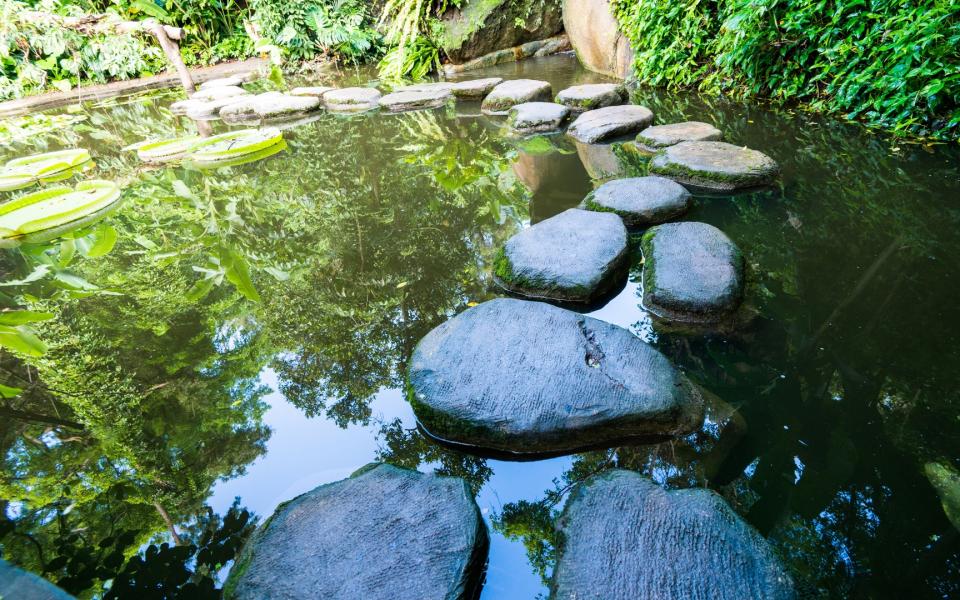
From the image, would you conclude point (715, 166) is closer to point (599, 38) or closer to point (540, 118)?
point (540, 118)

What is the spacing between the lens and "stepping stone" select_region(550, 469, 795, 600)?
1.01m

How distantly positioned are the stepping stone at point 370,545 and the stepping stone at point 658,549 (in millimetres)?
232

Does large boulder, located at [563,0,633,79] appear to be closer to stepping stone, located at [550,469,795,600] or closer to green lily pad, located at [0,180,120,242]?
green lily pad, located at [0,180,120,242]

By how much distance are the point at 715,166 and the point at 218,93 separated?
22.5 feet

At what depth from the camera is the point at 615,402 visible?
1.45 metres

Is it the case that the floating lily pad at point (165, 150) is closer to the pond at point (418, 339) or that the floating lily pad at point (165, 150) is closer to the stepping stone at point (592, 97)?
the pond at point (418, 339)

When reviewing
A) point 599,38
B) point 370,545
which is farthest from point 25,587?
point 599,38

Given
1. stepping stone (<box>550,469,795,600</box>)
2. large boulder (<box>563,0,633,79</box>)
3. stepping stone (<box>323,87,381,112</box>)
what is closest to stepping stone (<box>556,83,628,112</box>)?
large boulder (<box>563,0,633,79</box>)

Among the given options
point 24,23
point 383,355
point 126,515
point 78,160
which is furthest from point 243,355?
point 24,23

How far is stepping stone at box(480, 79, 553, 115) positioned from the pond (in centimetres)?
182

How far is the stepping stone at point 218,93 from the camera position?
273 inches

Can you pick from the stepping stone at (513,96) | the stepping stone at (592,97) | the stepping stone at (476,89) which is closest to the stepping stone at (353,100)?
the stepping stone at (476,89)

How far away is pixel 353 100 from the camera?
5.91 m

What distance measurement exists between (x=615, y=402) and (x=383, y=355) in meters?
0.91
